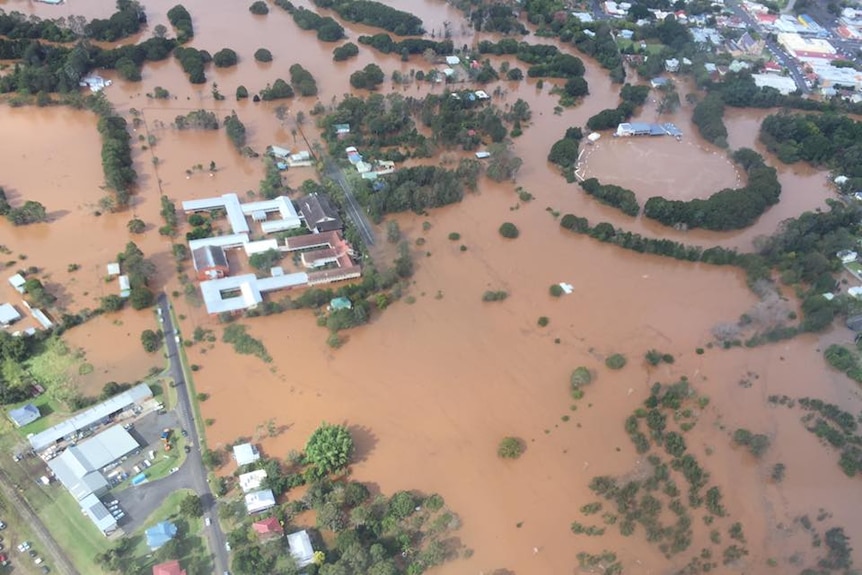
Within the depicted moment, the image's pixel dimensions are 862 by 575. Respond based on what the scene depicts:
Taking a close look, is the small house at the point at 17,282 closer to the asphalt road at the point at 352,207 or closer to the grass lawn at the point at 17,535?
the grass lawn at the point at 17,535

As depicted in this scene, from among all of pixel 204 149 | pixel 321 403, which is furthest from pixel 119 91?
pixel 321 403

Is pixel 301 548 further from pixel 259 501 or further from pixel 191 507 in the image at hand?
pixel 191 507

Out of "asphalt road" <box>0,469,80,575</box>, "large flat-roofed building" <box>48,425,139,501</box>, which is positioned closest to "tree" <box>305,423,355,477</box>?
"large flat-roofed building" <box>48,425,139,501</box>

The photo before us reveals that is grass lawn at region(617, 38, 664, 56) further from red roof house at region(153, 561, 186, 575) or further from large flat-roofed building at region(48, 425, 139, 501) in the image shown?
red roof house at region(153, 561, 186, 575)

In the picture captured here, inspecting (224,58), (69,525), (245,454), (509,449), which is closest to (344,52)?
(224,58)

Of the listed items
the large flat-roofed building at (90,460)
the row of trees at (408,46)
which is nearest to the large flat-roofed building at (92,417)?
the large flat-roofed building at (90,460)

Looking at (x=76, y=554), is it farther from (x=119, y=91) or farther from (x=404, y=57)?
(x=404, y=57)
